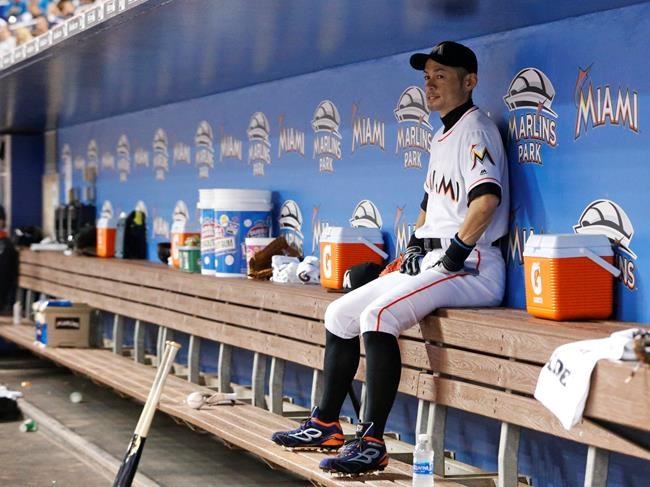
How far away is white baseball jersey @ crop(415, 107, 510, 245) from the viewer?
4.23 m

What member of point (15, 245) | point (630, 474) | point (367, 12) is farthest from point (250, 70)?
point (15, 245)

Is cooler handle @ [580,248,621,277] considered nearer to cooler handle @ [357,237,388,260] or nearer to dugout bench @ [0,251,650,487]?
dugout bench @ [0,251,650,487]

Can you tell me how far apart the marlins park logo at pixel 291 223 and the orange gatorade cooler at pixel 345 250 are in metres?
0.99

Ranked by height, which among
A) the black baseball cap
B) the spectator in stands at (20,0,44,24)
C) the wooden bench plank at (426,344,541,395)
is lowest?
the wooden bench plank at (426,344,541,395)

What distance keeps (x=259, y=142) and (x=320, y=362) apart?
7.24 ft

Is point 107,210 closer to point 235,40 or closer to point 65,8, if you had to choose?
point 65,8

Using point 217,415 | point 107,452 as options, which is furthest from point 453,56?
point 107,452

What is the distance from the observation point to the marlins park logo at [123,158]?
914 centimetres

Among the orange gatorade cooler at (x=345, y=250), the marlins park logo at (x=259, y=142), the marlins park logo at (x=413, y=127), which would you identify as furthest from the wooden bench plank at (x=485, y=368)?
the marlins park logo at (x=259, y=142)

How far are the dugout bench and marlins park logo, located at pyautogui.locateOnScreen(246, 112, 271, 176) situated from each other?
817 mm

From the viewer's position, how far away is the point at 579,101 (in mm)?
4102

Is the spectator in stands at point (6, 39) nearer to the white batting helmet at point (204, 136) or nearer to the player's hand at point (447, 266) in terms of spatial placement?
the white batting helmet at point (204, 136)

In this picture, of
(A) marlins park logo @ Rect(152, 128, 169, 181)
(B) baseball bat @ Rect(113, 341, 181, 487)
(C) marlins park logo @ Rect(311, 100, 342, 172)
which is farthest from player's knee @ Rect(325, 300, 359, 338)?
(A) marlins park logo @ Rect(152, 128, 169, 181)

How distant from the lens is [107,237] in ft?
28.8
